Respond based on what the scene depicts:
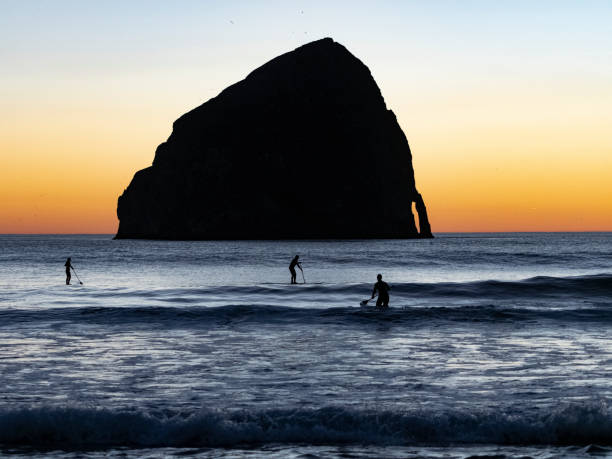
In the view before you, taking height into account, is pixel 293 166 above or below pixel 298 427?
above

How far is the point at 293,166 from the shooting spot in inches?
6590

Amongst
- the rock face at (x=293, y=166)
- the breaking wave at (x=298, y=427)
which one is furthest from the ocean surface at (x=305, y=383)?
the rock face at (x=293, y=166)

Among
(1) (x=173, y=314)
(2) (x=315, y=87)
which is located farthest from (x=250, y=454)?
(2) (x=315, y=87)

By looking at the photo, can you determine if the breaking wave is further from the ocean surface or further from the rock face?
the rock face

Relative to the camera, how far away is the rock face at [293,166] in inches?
6388

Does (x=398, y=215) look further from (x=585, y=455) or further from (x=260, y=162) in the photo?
(x=585, y=455)

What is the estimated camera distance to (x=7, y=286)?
39.2m

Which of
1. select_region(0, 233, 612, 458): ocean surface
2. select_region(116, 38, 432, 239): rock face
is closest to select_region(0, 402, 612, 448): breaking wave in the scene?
select_region(0, 233, 612, 458): ocean surface

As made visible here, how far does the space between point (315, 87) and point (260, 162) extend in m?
27.0

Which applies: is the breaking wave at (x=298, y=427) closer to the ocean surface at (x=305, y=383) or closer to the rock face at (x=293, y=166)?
the ocean surface at (x=305, y=383)

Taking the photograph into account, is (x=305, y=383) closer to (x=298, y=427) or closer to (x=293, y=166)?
(x=298, y=427)

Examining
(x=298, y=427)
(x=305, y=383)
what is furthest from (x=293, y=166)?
(x=298, y=427)

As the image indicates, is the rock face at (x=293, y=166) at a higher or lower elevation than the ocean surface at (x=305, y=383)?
higher

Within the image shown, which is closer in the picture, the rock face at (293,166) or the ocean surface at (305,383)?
the ocean surface at (305,383)
